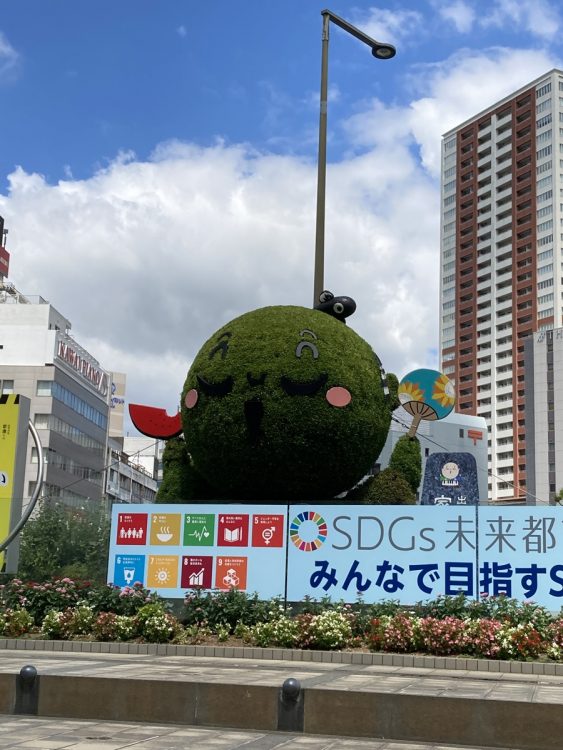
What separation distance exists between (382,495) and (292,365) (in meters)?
3.16

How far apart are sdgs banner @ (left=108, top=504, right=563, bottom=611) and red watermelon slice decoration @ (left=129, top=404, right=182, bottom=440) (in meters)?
2.67

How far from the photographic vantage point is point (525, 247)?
364 ft

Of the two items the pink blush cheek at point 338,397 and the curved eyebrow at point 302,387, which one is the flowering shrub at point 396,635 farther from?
the curved eyebrow at point 302,387

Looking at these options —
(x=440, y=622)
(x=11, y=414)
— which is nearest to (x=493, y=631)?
(x=440, y=622)

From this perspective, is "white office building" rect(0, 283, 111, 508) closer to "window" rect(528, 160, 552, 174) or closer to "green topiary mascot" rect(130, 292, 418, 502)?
"green topiary mascot" rect(130, 292, 418, 502)

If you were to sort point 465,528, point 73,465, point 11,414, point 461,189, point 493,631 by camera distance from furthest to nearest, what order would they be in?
point 461,189 → point 73,465 → point 11,414 → point 465,528 → point 493,631

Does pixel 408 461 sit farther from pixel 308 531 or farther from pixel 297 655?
pixel 297 655

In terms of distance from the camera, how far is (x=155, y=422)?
20.6 metres

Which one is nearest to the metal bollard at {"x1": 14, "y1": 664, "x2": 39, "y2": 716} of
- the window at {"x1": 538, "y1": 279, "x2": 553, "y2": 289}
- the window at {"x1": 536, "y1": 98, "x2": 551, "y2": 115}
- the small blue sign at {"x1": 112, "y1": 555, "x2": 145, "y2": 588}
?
the small blue sign at {"x1": 112, "y1": 555, "x2": 145, "y2": 588}

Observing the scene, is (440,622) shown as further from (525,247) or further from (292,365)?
(525,247)

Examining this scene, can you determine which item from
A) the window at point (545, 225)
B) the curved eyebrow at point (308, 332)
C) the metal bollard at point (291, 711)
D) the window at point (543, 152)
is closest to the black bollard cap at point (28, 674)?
the metal bollard at point (291, 711)

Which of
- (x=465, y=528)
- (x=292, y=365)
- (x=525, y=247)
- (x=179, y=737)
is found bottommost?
(x=179, y=737)

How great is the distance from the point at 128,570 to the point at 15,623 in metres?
2.52

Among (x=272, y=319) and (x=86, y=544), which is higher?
(x=272, y=319)
